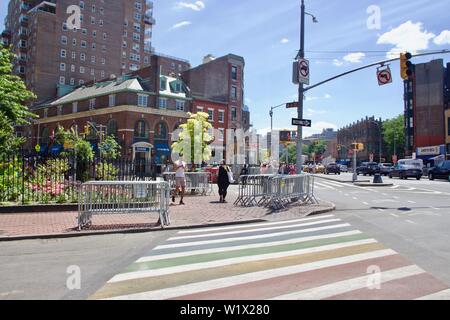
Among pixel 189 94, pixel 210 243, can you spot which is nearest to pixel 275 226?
pixel 210 243

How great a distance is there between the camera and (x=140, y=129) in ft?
178

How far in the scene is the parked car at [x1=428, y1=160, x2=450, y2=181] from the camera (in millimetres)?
A: 37469

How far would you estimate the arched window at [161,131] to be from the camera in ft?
184

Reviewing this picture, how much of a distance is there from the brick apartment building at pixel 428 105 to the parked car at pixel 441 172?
32.7 metres

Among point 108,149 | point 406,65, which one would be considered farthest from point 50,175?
point 406,65

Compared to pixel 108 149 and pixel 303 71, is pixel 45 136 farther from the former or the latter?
pixel 303 71

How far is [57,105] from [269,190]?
58.8 metres

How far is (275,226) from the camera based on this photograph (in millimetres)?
11133

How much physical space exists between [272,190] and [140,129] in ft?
137

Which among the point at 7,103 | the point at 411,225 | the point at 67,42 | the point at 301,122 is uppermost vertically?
the point at 67,42

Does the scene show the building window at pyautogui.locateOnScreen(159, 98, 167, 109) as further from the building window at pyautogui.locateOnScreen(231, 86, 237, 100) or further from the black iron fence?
the black iron fence

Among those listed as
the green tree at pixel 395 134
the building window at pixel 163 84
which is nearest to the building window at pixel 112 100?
Answer: the building window at pixel 163 84

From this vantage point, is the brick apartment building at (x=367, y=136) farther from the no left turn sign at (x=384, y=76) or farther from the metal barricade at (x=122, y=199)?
the metal barricade at (x=122, y=199)
